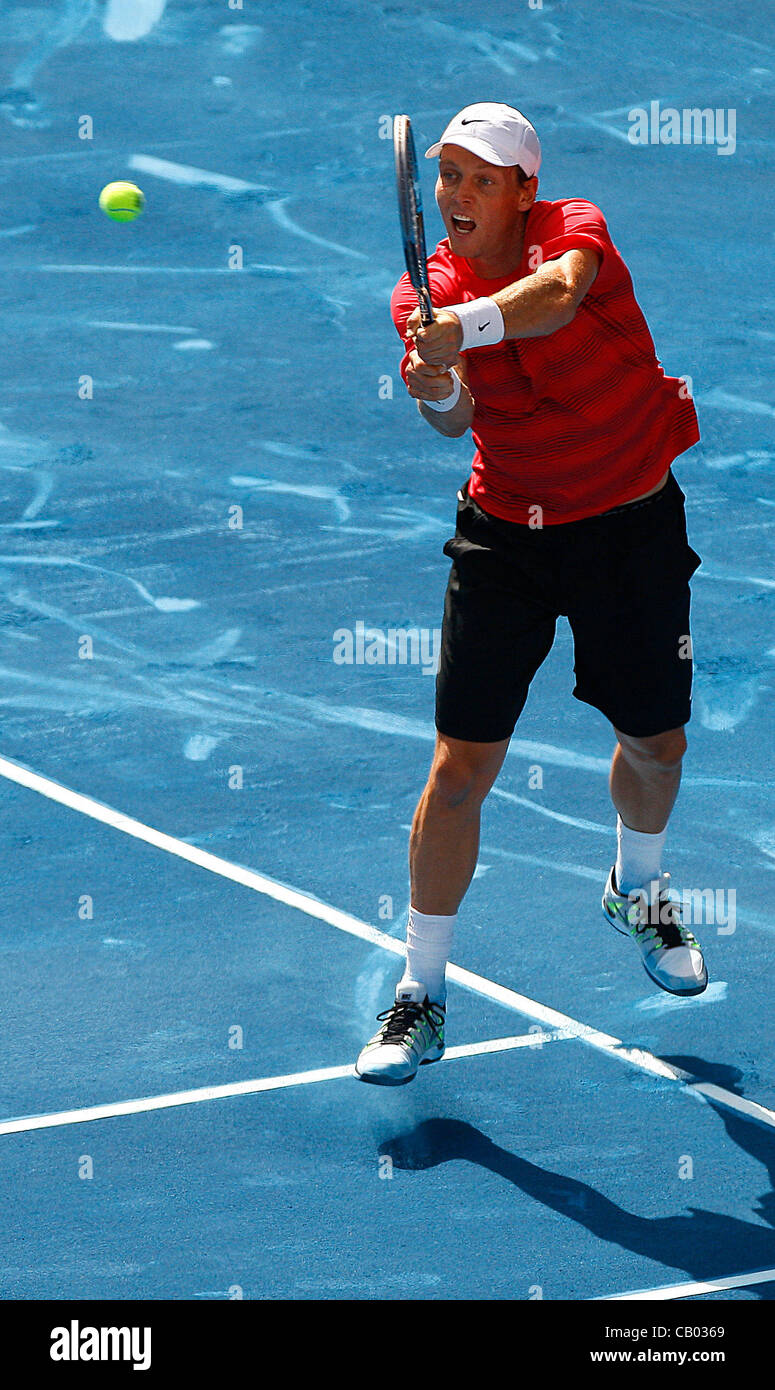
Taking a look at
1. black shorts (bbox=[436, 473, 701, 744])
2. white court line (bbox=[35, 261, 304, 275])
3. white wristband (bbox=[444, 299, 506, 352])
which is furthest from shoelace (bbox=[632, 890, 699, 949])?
white court line (bbox=[35, 261, 304, 275])

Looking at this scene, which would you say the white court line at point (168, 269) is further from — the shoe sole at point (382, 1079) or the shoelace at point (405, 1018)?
the shoe sole at point (382, 1079)

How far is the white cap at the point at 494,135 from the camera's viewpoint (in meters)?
4.24

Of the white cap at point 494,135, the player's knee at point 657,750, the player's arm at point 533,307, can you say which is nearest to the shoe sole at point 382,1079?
the player's knee at point 657,750

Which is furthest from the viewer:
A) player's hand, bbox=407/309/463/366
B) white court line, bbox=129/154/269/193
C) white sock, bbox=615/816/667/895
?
white court line, bbox=129/154/269/193

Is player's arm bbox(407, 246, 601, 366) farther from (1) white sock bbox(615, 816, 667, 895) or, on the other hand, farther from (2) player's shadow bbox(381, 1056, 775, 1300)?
(2) player's shadow bbox(381, 1056, 775, 1300)

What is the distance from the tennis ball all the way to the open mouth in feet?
20.2

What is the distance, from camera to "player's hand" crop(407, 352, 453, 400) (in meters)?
4.12

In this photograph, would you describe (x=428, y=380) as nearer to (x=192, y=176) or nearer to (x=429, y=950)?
(x=429, y=950)

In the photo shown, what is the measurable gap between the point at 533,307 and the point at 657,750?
1.21 m

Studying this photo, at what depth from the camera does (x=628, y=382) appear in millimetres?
4480

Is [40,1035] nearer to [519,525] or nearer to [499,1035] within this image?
[499,1035]

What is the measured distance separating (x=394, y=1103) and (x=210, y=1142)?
442 mm

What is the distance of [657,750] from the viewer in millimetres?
4781

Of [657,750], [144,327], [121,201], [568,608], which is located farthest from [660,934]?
[121,201]
